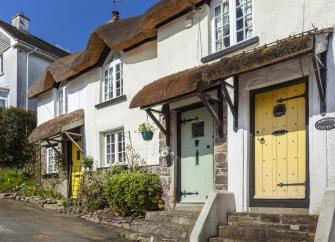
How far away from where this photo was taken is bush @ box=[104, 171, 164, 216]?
11609mm

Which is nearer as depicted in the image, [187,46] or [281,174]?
[281,174]

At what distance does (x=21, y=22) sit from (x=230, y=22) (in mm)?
23907

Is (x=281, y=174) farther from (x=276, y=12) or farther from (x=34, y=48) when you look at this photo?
(x=34, y=48)

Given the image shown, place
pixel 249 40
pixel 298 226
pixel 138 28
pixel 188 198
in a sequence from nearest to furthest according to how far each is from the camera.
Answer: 1. pixel 298 226
2. pixel 249 40
3. pixel 188 198
4. pixel 138 28

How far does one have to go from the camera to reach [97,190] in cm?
1382

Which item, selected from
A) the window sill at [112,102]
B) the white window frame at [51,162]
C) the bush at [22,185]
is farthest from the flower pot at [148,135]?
the white window frame at [51,162]

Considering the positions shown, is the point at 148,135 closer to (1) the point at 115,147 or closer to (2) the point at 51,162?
(1) the point at 115,147

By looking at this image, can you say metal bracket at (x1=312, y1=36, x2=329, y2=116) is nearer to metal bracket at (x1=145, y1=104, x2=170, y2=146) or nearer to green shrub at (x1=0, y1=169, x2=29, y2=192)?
metal bracket at (x1=145, y1=104, x2=170, y2=146)

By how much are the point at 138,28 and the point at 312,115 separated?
6244 mm

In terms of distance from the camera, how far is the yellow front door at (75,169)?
17.1 metres

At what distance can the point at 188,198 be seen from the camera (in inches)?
447

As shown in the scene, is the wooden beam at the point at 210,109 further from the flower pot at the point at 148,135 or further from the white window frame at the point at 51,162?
the white window frame at the point at 51,162

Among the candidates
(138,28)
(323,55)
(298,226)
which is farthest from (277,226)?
(138,28)

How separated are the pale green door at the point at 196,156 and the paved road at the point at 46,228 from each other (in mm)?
2006
